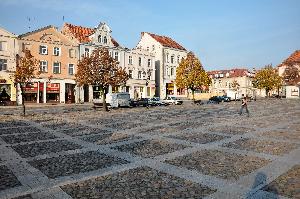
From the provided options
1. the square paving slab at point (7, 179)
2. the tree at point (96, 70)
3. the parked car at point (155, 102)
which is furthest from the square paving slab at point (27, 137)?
the parked car at point (155, 102)

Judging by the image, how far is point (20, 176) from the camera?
8.45 meters

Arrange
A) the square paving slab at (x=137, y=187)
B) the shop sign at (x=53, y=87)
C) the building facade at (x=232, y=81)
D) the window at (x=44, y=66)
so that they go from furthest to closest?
the building facade at (x=232, y=81) → the shop sign at (x=53, y=87) → the window at (x=44, y=66) → the square paving slab at (x=137, y=187)

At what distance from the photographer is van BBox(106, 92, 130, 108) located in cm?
4000

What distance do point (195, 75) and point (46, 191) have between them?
46029 mm

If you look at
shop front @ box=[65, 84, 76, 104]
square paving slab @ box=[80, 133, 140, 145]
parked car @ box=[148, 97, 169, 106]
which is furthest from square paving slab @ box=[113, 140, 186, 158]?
shop front @ box=[65, 84, 76, 104]

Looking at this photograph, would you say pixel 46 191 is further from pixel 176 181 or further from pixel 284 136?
pixel 284 136

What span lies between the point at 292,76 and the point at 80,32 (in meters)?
61.9

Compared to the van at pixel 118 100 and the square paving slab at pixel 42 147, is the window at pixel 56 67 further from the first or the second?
the square paving slab at pixel 42 147

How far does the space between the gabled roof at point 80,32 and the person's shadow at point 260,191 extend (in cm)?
4800

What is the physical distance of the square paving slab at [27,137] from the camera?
1434 centimetres

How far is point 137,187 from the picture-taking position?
7.60 m

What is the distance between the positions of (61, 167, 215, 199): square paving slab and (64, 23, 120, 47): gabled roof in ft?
153

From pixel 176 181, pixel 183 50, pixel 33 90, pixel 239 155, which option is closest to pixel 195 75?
pixel 183 50

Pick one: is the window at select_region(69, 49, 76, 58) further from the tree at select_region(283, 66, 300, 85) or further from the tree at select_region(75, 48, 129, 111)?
the tree at select_region(283, 66, 300, 85)
